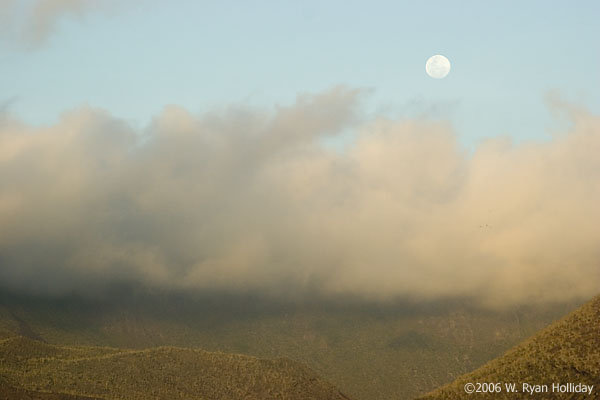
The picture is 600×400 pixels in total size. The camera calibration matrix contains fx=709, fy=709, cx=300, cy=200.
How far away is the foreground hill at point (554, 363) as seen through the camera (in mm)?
170625

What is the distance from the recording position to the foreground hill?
560 feet

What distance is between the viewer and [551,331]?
642 feet

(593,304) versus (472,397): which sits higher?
(593,304)

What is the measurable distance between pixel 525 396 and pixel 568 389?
33.6 feet

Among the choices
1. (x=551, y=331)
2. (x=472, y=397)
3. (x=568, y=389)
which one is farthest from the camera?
(x=551, y=331)

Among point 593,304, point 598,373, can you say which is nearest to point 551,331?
point 593,304

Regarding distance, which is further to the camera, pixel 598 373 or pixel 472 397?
pixel 472 397

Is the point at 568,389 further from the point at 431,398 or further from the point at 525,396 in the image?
the point at 431,398

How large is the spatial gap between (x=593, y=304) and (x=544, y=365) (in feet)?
98.9

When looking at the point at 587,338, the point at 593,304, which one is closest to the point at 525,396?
the point at 587,338

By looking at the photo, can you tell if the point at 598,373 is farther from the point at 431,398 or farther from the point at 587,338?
the point at 431,398

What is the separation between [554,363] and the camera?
179 metres

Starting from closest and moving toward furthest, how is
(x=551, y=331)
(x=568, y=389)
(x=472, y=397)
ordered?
(x=568, y=389) < (x=472, y=397) < (x=551, y=331)

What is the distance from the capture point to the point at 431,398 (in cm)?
18575
